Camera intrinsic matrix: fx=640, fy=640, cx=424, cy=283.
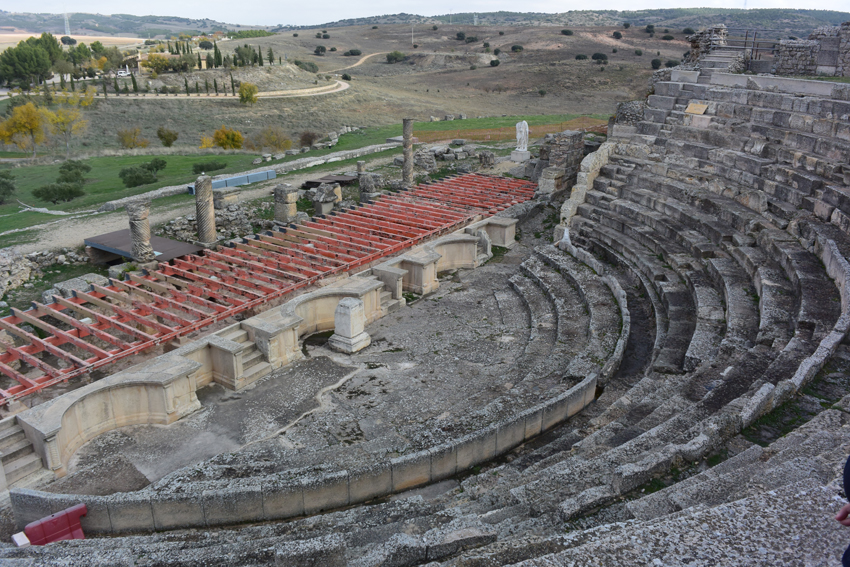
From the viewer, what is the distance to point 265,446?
10.0 metres

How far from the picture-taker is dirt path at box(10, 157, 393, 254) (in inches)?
703

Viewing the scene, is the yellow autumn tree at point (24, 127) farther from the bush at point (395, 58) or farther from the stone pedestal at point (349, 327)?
the bush at point (395, 58)

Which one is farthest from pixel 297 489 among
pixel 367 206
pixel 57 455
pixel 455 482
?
pixel 367 206

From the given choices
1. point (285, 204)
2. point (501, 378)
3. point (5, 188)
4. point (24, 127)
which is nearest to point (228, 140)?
point (24, 127)

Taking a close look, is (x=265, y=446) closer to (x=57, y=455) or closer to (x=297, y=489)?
→ (x=297, y=489)

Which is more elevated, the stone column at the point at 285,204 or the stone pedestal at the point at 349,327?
the stone column at the point at 285,204

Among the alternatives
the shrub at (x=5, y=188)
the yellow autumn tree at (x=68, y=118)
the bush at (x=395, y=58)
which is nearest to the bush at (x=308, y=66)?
the bush at (x=395, y=58)

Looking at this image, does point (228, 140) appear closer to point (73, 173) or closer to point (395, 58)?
point (73, 173)

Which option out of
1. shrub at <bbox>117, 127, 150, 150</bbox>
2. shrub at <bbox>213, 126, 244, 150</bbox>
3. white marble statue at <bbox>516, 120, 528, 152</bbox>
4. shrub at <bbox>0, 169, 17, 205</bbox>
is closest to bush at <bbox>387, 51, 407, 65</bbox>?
shrub at <bbox>117, 127, 150, 150</bbox>

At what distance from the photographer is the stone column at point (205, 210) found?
703 inches

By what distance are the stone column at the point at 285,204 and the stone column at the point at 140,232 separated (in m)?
4.64

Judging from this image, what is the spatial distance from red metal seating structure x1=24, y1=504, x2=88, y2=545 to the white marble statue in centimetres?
2323

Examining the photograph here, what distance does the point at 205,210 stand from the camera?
18.2 meters

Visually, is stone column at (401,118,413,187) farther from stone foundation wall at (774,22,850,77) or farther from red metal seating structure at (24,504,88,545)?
red metal seating structure at (24,504,88,545)
